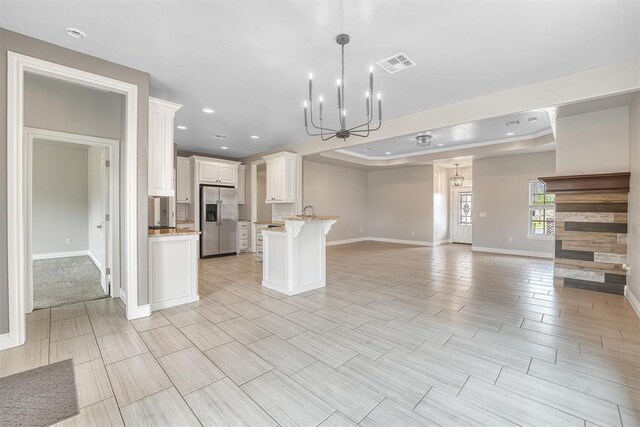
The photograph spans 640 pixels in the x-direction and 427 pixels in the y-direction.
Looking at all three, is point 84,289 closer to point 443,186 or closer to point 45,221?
point 45,221

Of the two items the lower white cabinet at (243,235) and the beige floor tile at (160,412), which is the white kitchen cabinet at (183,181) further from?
the beige floor tile at (160,412)

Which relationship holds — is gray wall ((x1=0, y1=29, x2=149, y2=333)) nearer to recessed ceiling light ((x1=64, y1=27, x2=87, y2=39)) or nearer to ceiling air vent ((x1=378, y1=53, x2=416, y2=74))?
Result: recessed ceiling light ((x1=64, y1=27, x2=87, y2=39))

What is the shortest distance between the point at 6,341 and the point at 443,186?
10526 mm

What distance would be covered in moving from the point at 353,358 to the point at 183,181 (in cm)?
624

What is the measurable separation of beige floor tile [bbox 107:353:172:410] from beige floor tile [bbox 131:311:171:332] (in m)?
0.63

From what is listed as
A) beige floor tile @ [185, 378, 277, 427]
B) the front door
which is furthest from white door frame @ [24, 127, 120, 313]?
the front door

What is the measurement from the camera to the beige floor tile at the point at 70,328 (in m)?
2.69

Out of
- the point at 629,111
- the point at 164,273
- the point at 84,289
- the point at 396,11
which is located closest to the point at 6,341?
the point at 164,273

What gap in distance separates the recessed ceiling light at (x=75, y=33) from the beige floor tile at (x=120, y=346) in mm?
2814

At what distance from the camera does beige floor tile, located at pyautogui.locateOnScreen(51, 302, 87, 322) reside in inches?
123

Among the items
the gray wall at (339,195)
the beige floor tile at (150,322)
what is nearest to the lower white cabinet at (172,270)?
the beige floor tile at (150,322)

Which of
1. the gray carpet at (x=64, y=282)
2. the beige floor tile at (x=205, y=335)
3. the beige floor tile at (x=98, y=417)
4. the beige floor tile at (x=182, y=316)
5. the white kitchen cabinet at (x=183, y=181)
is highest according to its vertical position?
the white kitchen cabinet at (x=183, y=181)

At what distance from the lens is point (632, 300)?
355cm

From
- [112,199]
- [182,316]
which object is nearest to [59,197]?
[112,199]
